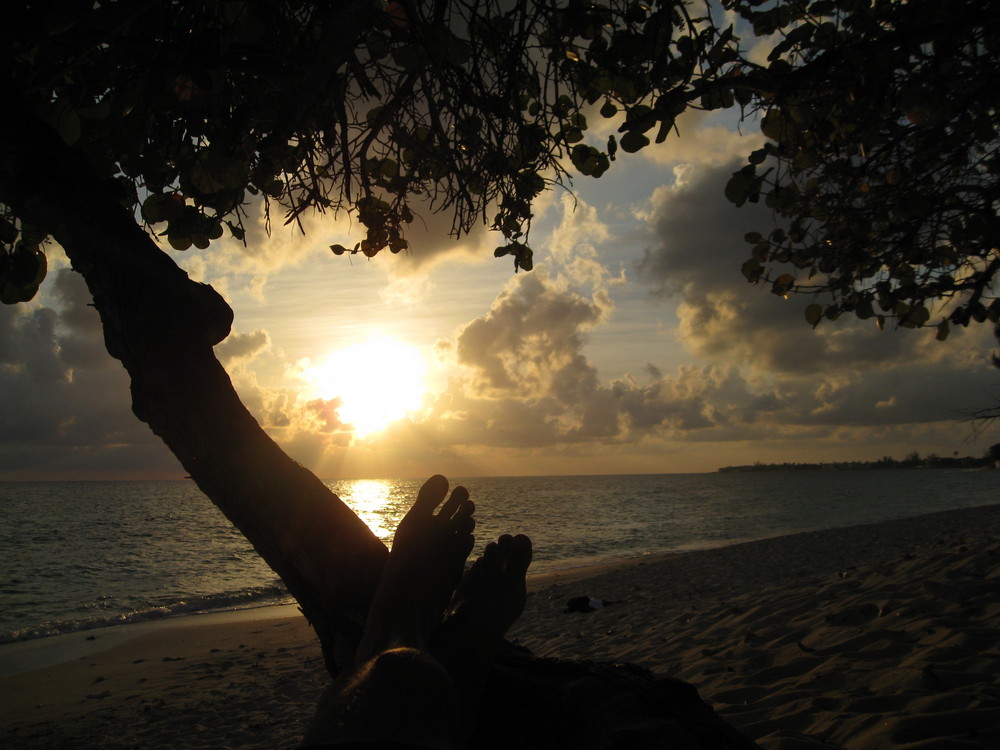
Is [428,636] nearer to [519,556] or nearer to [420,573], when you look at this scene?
[420,573]

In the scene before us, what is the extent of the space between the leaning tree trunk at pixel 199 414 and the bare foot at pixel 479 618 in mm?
135

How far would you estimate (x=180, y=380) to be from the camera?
6.57 ft

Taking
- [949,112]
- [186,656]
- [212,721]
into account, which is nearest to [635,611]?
[212,721]

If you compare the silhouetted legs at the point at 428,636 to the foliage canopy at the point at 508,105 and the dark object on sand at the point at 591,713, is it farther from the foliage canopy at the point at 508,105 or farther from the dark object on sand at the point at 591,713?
the foliage canopy at the point at 508,105

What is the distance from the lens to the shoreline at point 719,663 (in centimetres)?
319

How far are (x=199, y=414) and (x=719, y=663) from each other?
405 cm

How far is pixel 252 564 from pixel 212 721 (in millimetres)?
15620

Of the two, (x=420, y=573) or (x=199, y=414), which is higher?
(x=199, y=414)

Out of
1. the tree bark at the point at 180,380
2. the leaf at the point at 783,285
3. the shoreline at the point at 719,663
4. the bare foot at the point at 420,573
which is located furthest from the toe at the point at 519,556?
the leaf at the point at 783,285

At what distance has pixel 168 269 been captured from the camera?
2051mm

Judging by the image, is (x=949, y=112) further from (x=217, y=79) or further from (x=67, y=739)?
(x=67, y=739)

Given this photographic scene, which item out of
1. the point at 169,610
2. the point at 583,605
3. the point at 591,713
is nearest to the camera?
the point at 591,713

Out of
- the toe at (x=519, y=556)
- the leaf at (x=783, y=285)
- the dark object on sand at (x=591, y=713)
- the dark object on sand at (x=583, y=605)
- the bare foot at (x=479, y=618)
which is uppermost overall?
the leaf at (x=783, y=285)

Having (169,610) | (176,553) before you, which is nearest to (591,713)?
(169,610)
